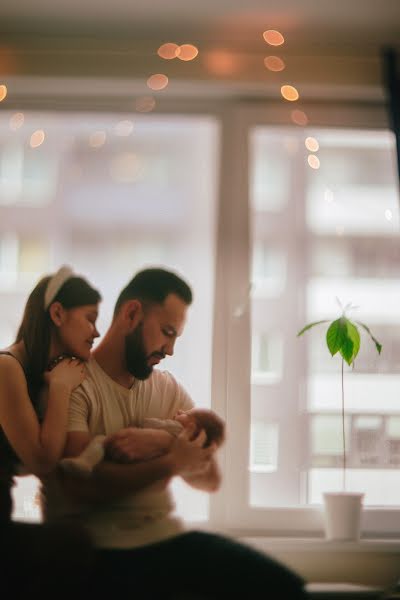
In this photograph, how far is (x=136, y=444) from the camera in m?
2.08

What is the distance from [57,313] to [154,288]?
31 centimetres

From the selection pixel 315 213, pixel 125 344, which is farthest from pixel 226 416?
pixel 315 213

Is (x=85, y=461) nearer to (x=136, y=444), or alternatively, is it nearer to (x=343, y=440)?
(x=136, y=444)

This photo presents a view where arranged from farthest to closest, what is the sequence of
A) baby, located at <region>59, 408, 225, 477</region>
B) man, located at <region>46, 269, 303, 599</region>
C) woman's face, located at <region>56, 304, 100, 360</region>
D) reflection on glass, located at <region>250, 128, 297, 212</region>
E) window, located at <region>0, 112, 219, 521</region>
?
reflection on glass, located at <region>250, 128, 297, 212</region> → window, located at <region>0, 112, 219, 521</region> → woman's face, located at <region>56, 304, 100, 360</region> → baby, located at <region>59, 408, 225, 477</region> → man, located at <region>46, 269, 303, 599</region>

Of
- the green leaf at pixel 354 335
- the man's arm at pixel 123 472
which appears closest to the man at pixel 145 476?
the man's arm at pixel 123 472

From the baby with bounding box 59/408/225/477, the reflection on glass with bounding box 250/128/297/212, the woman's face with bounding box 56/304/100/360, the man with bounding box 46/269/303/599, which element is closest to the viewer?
the man with bounding box 46/269/303/599

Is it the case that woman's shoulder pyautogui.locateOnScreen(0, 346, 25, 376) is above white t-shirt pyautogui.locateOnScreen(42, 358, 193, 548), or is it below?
above

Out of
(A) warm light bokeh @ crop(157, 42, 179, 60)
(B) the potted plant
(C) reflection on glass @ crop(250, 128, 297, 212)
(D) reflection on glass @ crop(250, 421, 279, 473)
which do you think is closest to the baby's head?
(D) reflection on glass @ crop(250, 421, 279, 473)

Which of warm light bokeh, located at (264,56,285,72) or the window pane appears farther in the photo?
warm light bokeh, located at (264,56,285,72)

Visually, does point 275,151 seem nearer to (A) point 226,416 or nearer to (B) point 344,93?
(B) point 344,93

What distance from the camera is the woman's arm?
205 cm

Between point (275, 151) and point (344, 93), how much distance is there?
316 mm

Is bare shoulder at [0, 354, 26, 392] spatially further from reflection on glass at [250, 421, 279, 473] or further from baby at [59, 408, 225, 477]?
reflection on glass at [250, 421, 279, 473]

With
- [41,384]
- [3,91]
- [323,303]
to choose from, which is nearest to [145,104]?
[3,91]
